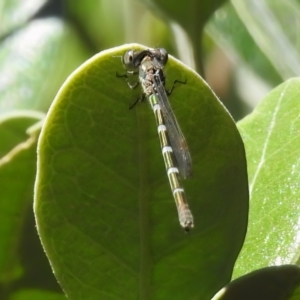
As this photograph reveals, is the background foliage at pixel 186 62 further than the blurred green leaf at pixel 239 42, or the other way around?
the blurred green leaf at pixel 239 42

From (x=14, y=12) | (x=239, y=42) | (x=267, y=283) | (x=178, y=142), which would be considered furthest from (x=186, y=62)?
(x=267, y=283)

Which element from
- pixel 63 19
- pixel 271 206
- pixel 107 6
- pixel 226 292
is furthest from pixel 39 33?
pixel 226 292

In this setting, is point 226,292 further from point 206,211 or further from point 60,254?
point 60,254

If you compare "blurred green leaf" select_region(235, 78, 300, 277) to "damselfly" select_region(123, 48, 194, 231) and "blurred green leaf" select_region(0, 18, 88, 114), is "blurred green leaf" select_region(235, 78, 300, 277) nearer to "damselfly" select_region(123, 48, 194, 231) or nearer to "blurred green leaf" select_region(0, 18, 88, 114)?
"damselfly" select_region(123, 48, 194, 231)

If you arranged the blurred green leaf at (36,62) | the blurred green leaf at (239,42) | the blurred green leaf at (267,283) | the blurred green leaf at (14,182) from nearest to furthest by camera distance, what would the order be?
the blurred green leaf at (267,283), the blurred green leaf at (14,182), the blurred green leaf at (239,42), the blurred green leaf at (36,62)

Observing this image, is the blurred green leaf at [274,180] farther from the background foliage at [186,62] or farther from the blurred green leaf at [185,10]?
the blurred green leaf at [185,10]

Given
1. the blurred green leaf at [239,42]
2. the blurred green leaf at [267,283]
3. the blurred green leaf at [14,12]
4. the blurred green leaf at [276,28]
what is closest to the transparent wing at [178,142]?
the blurred green leaf at [267,283]

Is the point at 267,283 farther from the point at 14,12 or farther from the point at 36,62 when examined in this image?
the point at 14,12

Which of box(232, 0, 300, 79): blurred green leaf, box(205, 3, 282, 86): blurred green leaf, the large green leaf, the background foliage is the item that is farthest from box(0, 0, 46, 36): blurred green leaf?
the large green leaf
